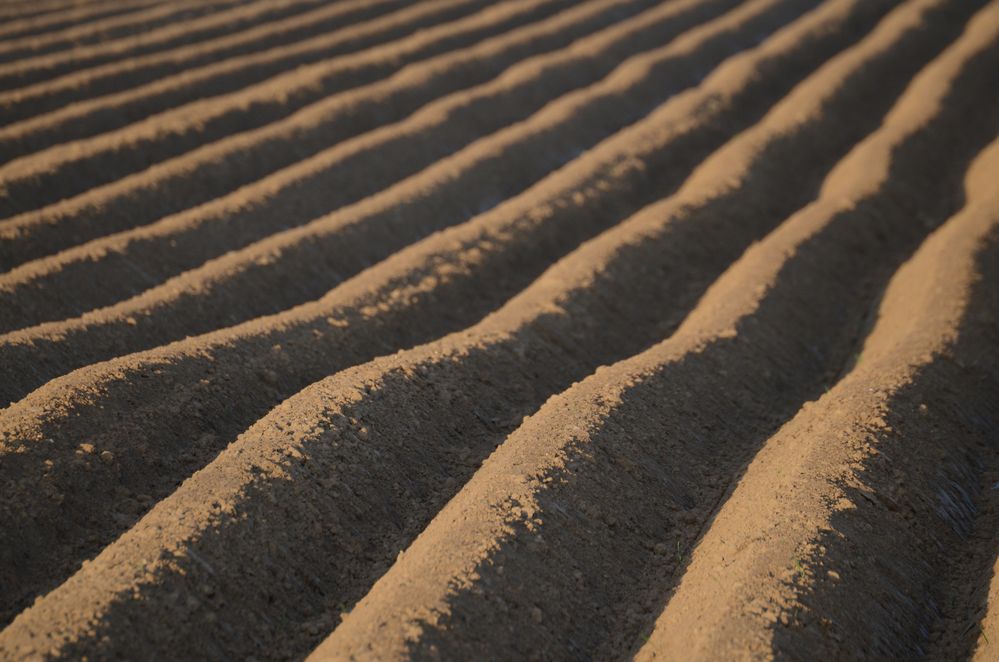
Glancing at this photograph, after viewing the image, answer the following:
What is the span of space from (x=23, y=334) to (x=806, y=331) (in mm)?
7119

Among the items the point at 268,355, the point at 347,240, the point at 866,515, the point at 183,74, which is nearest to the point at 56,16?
the point at 183,74

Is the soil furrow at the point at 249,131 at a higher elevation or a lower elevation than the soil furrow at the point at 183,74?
lower

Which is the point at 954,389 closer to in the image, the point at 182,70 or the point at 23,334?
the point at 23,334

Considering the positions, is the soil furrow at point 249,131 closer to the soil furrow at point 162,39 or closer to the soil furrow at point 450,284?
the soil furrow at point 162,39

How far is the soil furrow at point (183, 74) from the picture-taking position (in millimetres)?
12523

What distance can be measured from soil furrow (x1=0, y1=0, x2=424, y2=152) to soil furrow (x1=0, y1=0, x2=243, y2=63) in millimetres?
Answer: 1932

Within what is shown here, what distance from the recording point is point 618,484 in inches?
224

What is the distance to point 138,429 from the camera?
234 inches

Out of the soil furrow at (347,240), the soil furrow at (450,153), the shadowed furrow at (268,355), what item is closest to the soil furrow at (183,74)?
the soil furrow at (450,153)

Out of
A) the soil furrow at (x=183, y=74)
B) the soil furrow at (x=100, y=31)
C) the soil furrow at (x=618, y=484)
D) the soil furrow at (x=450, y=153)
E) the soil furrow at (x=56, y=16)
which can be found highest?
the soil furrow at (x=56, y=16)

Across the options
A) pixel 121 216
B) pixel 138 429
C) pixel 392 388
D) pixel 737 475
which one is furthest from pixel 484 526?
pixel 121 216

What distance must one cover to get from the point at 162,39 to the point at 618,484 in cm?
1520

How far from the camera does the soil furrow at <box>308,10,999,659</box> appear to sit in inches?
179

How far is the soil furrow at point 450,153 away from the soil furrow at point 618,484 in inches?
144
